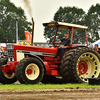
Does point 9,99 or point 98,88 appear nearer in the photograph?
point 9,99

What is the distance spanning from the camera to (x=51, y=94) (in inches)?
305

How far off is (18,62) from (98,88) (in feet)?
10.1

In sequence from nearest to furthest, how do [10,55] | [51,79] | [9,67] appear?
[9,67] → [10,55] → [51,79]

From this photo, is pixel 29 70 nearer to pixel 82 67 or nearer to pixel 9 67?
pixel 9 67

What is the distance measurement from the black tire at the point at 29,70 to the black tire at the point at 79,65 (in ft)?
3.03

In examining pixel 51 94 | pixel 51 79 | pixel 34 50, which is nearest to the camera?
pixel 51 94

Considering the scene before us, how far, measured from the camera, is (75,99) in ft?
23.1

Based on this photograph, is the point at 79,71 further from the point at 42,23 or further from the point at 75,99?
the point at 75,99

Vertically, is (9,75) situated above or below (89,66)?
below

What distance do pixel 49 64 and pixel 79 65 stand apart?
1.19 meters

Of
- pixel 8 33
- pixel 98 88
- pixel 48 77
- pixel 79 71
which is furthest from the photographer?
pixel 8 33

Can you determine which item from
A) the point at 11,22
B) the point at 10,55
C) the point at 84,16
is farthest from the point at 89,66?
the point at 11,22

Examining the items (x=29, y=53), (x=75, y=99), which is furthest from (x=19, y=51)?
(x=75, y=99)

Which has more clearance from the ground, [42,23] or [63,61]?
[42,23]
